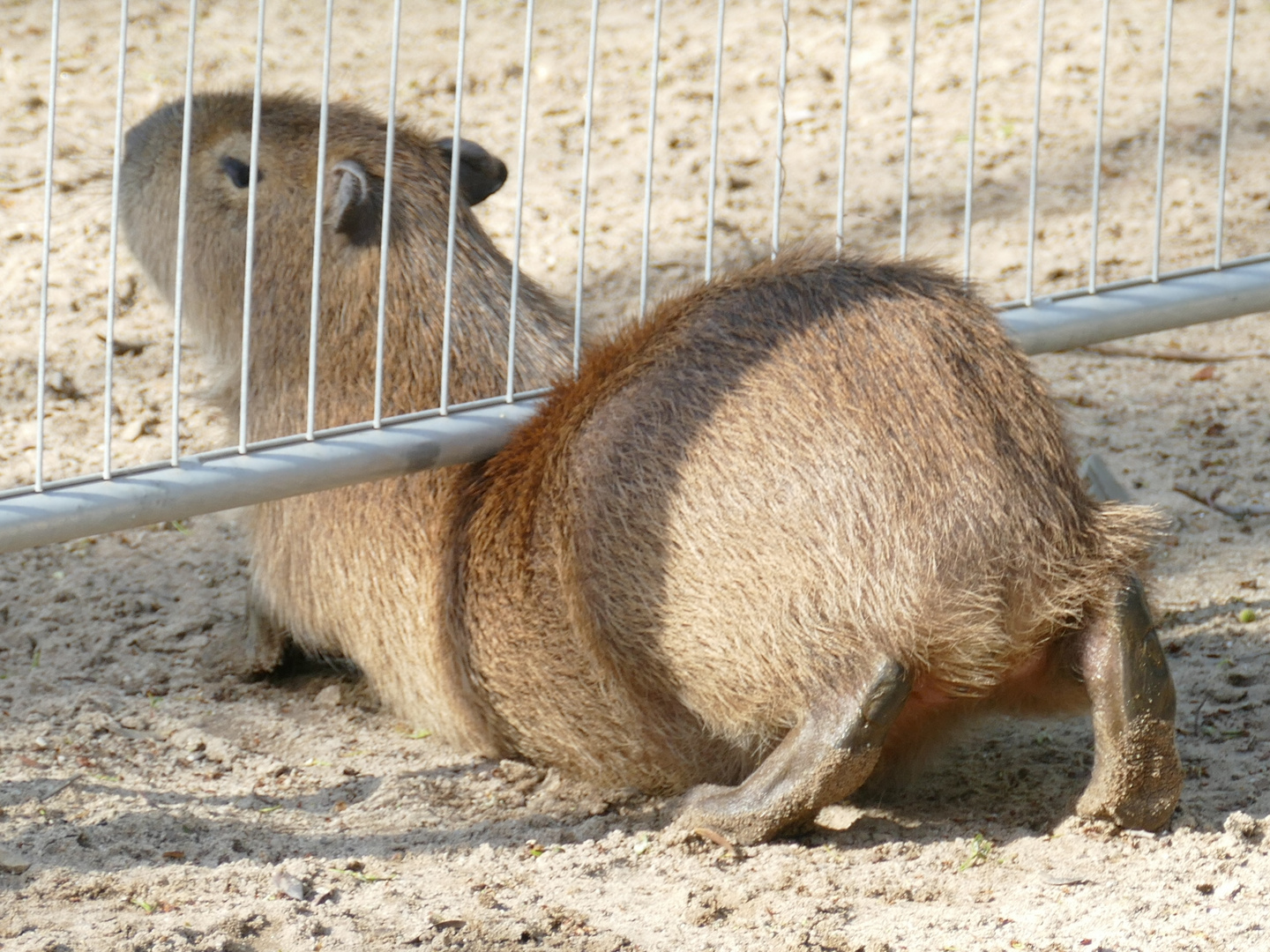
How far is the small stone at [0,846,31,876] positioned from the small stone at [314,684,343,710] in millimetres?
991

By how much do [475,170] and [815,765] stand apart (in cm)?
185

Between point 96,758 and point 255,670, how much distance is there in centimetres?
59

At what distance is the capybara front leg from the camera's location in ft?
8.04

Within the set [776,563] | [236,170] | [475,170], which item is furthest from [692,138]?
[776,563]

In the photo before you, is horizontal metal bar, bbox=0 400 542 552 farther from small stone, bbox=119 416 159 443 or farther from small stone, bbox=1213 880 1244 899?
small stone, bbox=119 416 159 443

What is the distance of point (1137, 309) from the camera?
10.0ft

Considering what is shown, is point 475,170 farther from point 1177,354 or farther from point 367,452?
point 1177,354

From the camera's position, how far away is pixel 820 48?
6309 millimetres

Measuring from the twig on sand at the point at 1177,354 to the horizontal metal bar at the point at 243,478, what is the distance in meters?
2.60

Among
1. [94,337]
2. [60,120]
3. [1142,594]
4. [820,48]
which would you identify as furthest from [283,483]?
[820,48]

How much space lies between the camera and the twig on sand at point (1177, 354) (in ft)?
15.4

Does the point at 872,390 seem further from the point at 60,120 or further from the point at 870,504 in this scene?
the point at 60,120

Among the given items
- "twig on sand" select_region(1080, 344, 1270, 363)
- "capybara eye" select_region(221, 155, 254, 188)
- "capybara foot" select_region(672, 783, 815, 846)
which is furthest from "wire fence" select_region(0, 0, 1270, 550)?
"capybara foot" select_region(672, 783, 815, 846)

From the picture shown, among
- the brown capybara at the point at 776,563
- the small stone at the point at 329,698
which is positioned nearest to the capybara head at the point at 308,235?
the brown capybara at the point at 776,563
